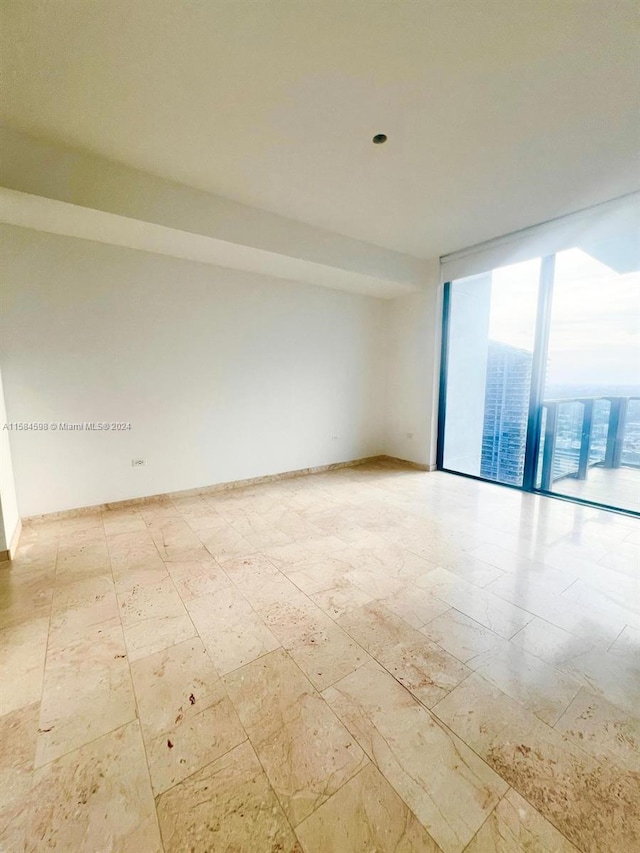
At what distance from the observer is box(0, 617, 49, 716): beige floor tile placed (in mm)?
1367

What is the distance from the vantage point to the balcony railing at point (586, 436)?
325 cm

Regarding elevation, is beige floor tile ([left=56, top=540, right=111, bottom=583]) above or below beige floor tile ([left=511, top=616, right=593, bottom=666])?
above

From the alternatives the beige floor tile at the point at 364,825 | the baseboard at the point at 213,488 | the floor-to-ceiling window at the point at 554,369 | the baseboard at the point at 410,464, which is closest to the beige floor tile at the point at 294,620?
the beige floor tile at the point at 364,825

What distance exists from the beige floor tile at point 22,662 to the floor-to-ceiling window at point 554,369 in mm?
4497

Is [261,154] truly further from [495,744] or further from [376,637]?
[495,744]

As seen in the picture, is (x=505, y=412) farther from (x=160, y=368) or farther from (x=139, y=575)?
(x=139, y=575)

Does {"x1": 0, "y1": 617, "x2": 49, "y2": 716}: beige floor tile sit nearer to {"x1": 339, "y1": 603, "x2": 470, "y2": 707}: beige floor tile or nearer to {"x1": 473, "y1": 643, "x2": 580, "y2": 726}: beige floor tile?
{"x1": 339, "y1": 603, "x2": 470, "y2": 707}: beige floor tile

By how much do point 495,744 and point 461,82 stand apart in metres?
3.14

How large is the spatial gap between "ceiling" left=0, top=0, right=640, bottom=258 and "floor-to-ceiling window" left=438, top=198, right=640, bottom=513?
797 mm

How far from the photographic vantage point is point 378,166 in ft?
8.40

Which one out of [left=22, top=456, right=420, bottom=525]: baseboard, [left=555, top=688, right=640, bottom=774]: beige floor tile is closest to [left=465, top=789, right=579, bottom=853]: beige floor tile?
[left=555, top=688, right=640, bottom=774]: beige floor tile

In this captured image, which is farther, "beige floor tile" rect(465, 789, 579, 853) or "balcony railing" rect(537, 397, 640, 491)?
"balcony railing" rect(537, 397, 640, 491)

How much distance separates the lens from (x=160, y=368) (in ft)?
11.4

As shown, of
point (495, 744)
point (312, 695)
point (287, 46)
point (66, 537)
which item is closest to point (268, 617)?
point (312, 695)
